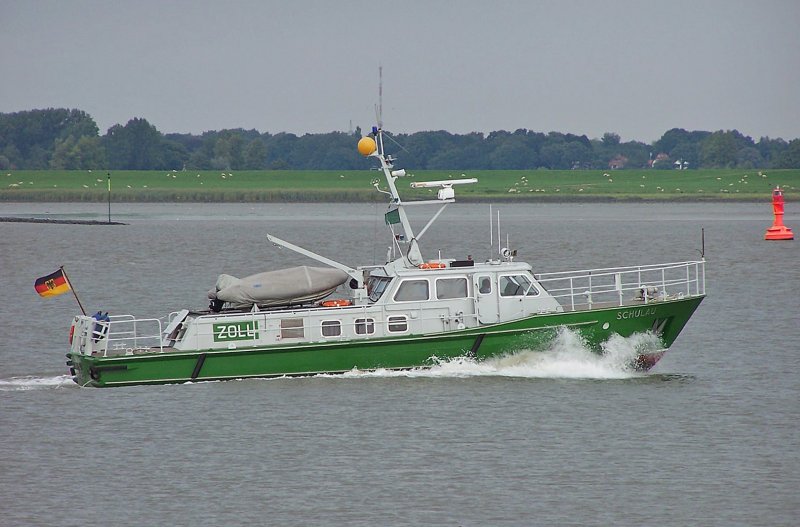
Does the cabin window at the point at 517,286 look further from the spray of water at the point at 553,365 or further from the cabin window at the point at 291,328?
the cabin window at the point at 291,328

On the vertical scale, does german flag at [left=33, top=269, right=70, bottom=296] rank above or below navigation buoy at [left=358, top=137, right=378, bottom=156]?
below

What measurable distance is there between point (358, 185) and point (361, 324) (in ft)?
462

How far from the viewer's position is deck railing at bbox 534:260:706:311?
95.5ft

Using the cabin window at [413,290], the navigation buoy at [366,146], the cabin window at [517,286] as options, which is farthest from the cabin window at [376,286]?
the navigation buoy at [366,146]

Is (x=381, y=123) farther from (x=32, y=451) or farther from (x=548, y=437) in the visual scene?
(x=32, y=451)

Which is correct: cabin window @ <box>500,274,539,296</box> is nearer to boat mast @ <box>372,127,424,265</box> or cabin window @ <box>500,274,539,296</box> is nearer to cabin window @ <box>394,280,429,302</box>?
cabin window @ <box>394,280,429,302</box>

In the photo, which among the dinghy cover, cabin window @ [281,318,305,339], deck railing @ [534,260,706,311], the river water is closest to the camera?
the river water

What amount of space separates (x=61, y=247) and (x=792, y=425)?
5678 centimetres

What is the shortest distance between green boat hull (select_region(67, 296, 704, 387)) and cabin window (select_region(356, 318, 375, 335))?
1.34 ft

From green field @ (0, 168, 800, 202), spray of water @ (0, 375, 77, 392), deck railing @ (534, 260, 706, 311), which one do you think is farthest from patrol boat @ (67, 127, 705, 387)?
green field @ (0, 168, 800, 202)

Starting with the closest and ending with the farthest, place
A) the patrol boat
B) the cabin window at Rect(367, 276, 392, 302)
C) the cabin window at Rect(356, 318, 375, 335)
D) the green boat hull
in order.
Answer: the green boat hull, the patrol boat, the cabin window at Rect(356, 318, 375, 335), the cabin window at Rect(367, 276, 392, 302)

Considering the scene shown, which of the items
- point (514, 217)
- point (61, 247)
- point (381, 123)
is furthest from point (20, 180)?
point (381, 123)

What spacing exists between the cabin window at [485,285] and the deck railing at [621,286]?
3.71 feet

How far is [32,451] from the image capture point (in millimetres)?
23500
